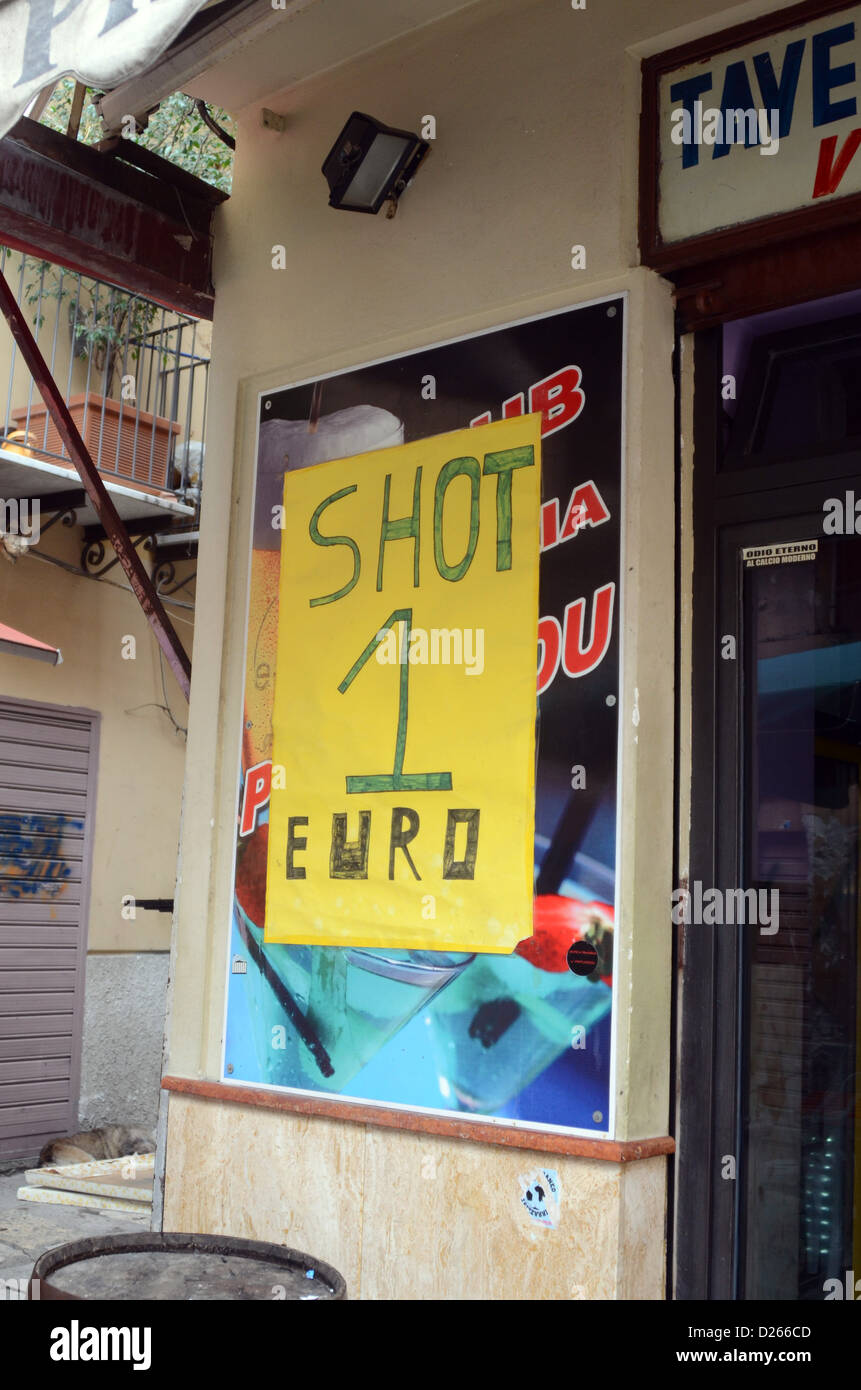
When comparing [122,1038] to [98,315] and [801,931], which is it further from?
[801,931]

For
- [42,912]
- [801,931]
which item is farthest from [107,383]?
[801,931]

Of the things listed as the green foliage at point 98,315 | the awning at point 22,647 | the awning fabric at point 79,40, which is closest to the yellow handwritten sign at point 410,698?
the awning fabric at point 79,40

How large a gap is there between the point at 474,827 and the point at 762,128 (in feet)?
6.90

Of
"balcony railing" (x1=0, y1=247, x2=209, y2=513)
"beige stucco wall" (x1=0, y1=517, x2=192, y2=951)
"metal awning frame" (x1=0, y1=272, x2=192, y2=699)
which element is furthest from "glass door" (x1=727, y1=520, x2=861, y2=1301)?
"beige stucco wall" (x1=0, y1=517, x2=192, y2=951)

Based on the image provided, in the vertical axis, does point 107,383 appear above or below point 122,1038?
above

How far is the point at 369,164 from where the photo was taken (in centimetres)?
420

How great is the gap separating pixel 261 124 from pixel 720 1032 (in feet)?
11.7

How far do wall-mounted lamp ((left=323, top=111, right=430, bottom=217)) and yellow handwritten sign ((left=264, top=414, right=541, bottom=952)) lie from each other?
2.82 ft

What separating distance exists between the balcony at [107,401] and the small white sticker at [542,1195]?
219 inches

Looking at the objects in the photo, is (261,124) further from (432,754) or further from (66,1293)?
(66,1293)

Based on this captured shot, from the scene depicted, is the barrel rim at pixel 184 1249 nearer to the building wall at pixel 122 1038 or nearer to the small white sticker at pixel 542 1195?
the small white sticker at pixel 542 1195

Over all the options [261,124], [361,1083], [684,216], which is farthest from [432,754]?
[261,124]

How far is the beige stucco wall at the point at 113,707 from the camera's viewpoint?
8.34 meters
